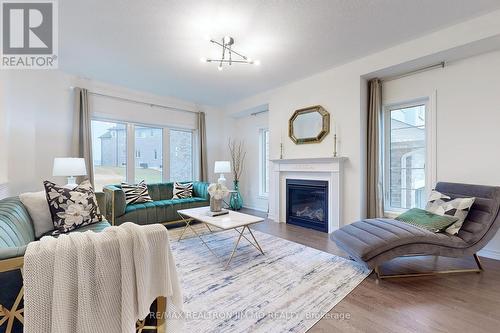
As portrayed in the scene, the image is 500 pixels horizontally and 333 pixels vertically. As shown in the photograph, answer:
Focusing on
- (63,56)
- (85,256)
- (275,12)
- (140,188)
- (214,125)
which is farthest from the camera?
(214,125)

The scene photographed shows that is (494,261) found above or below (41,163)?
below

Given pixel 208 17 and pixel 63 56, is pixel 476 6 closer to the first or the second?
pixel 208 17

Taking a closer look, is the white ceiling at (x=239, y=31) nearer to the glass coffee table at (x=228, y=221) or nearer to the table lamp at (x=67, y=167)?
the table lamp at (x=67, y=167)

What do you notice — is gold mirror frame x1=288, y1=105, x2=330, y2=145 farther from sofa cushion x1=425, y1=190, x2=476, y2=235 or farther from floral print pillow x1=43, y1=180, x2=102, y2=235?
floral print pillow x1=43, y1=180, x2=102, y2=235

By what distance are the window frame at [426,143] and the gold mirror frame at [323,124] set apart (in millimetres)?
845

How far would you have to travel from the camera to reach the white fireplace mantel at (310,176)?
356 centimetres

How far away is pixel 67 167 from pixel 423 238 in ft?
14.0

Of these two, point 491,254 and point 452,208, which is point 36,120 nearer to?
point 452,208

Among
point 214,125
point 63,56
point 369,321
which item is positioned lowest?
point 369,321

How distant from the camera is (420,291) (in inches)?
77.0

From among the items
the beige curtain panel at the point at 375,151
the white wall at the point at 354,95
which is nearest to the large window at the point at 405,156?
the beige curtain panel at the point at 375,151

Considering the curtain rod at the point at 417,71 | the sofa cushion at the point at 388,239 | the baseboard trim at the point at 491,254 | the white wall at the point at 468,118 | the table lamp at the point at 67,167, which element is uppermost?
the curtain rod at the point at 417,71

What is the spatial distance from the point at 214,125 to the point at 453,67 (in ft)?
15.1

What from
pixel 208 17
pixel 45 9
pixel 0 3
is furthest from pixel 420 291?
pixel 0 3
